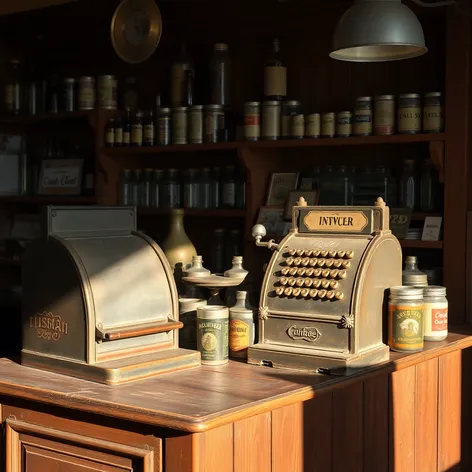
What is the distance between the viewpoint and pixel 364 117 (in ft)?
10.1

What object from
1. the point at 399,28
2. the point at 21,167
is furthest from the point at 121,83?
the point at 399,28

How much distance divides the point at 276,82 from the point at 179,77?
0.52m

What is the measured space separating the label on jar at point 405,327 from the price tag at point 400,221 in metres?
0.73

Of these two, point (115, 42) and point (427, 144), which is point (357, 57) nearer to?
point (427, 144)

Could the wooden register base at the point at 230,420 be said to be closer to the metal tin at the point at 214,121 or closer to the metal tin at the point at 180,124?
the metal tin at the point at 214,121

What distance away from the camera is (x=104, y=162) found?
3.93 metres

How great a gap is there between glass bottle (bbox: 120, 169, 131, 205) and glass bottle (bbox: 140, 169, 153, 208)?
0.09m

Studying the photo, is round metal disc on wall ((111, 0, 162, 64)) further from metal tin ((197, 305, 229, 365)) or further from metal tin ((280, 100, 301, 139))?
metal tin ((197, 305, 229, 365))

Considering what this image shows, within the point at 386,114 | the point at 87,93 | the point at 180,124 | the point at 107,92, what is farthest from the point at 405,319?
the point at 87,93

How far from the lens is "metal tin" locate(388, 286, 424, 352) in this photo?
7.42 ft

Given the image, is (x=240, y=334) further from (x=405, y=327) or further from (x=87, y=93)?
(x=87, y=93)

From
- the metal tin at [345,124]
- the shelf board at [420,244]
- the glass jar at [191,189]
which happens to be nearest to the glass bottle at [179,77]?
the glass jar at [191,189]

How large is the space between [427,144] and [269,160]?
0.67 metres

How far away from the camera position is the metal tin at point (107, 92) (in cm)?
395
